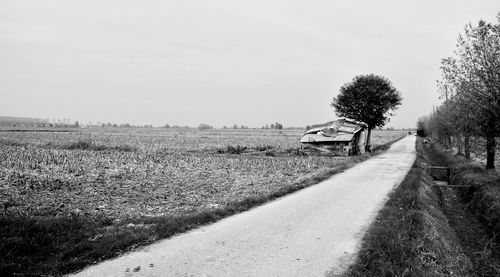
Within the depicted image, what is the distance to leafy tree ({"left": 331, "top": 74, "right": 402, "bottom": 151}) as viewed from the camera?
34312 millimetres

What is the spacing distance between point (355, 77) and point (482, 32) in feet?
67.4

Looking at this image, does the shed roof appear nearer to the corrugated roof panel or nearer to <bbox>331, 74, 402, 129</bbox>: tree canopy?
the corrugated roof panel

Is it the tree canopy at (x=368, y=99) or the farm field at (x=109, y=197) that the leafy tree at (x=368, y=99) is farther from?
the farm field at (x=109, y=197)

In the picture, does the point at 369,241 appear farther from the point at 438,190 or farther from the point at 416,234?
the point at 438,190

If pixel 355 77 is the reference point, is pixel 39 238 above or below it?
below

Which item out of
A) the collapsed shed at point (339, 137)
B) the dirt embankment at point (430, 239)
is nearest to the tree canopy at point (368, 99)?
the collapsed shed at point (339, 137)

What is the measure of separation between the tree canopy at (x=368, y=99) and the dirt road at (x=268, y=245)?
84.8 feet


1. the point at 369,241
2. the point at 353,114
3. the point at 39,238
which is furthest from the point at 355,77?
the point at 39,238

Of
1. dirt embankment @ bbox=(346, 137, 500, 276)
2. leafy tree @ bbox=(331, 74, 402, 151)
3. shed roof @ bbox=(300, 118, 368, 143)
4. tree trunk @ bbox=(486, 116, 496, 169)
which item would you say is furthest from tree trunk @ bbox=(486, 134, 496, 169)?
leafy tree @ bbox=(331, 74, 402, 151)

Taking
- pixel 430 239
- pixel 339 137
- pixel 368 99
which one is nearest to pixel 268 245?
pixel 430 239

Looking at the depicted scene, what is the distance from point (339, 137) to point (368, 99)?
28.7 feet

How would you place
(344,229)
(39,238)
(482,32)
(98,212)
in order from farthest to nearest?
(482,32) < (98,212) < (344,229) < (39,238)

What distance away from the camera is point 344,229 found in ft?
25.2

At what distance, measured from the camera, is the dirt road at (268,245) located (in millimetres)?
5453
